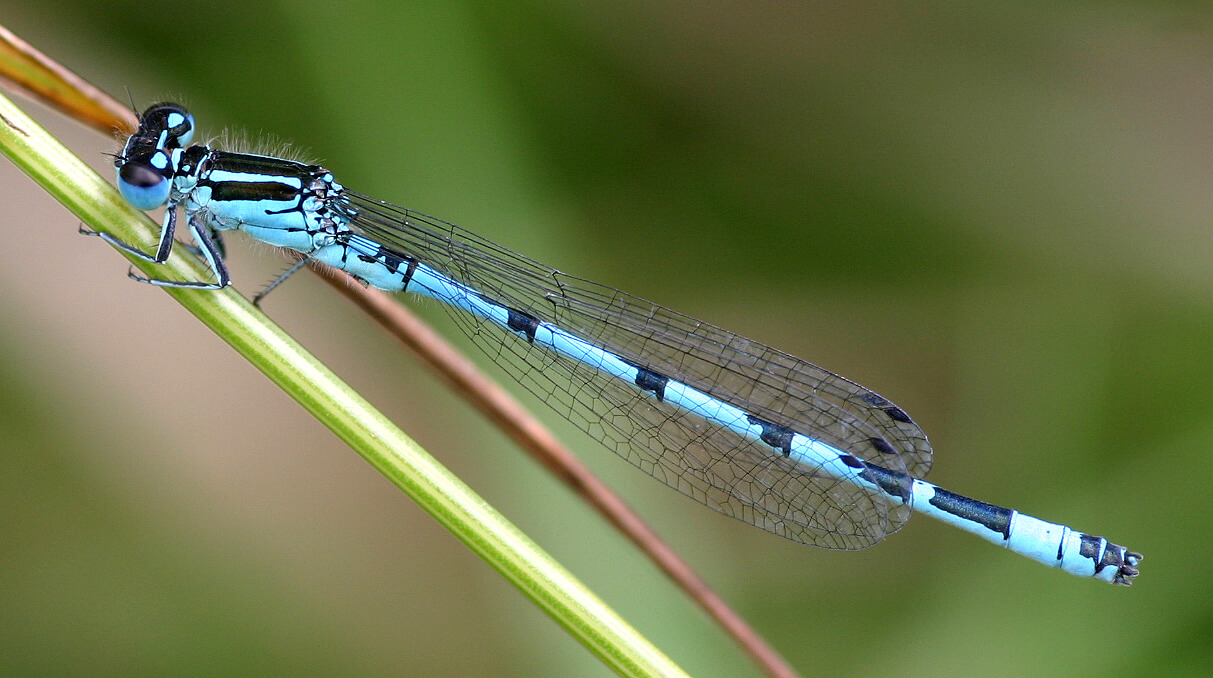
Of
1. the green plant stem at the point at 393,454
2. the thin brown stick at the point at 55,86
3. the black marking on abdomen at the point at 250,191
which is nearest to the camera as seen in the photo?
the green plant stem at the point at 393,454

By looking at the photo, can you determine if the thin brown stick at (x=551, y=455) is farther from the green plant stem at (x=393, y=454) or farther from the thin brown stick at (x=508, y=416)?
the green plant stem at (x=393, y=454)

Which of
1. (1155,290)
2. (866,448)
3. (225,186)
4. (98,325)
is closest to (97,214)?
(225,186)

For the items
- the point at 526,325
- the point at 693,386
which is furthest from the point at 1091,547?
the point at 526,325

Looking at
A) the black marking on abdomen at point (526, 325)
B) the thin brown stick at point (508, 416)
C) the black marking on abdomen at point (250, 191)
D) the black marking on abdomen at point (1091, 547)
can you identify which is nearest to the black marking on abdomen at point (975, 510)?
the black marking on abdomen at point (1091, 547)

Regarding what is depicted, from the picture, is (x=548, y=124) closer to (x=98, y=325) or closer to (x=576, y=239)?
(x=576, y=239)

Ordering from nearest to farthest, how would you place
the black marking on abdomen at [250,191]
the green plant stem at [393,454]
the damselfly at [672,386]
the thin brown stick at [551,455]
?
the green plant stem at [393,454], the thin brown stick at [551,455], the black marking on abdomen at [250,191], the damselfly at [672,386]
